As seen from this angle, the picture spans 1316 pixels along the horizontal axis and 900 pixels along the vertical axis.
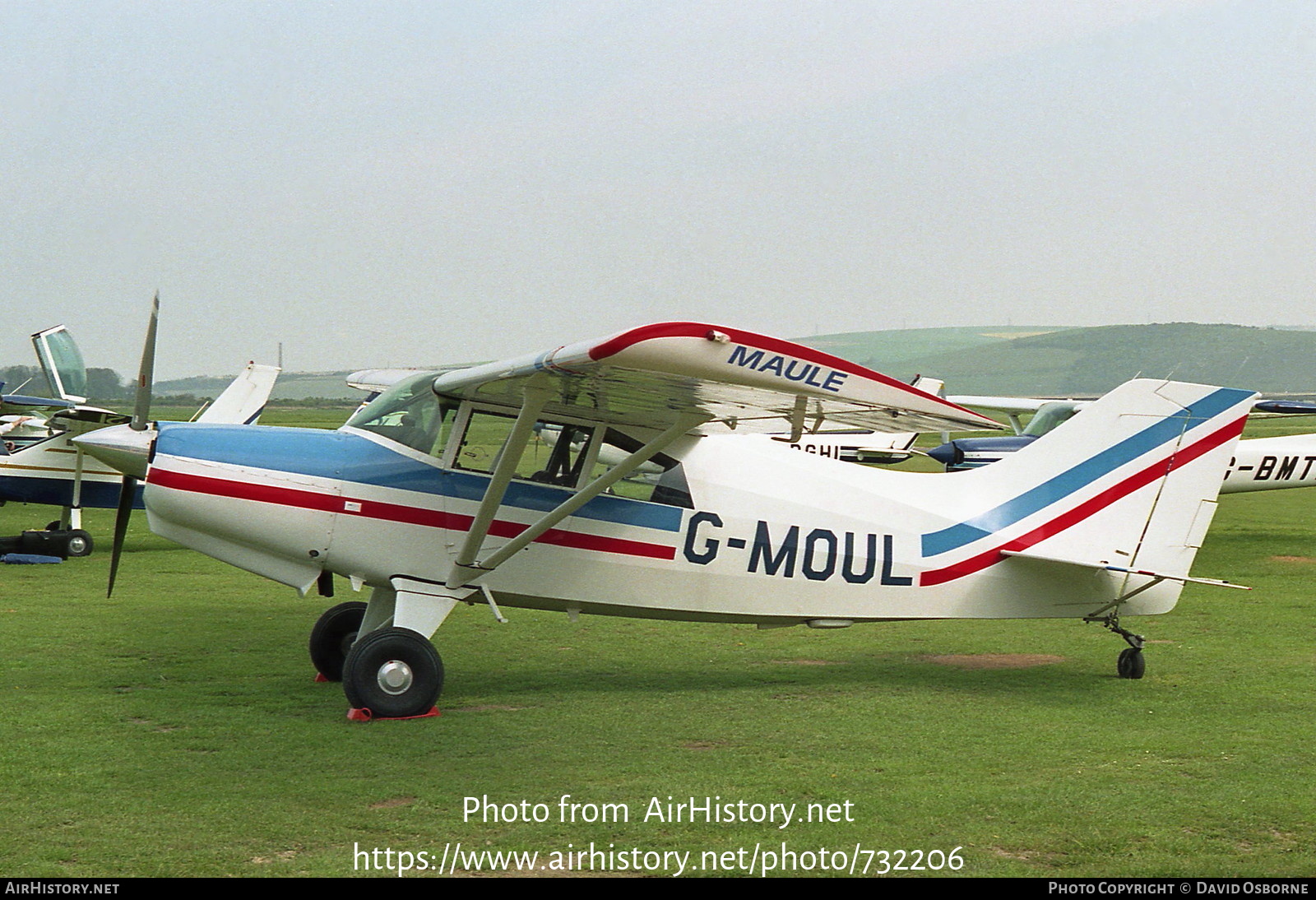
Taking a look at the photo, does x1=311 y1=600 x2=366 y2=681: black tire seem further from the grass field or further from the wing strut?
the wing strut

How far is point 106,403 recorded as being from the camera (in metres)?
43.4

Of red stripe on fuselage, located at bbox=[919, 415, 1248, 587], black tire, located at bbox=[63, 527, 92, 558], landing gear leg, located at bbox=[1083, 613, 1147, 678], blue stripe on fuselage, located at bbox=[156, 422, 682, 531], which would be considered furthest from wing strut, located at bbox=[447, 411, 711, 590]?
black tire, located at bbox=[63, 527, 92, 558]

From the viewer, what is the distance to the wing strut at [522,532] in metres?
7.78

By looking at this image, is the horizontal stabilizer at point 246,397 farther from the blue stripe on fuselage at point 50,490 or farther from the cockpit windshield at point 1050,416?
the cockpit windshield at point 1050,416

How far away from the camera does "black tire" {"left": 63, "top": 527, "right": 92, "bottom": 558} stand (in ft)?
58.3

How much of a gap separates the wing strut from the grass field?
0.97 meters

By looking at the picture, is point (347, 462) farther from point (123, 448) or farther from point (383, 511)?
point (123, 448)

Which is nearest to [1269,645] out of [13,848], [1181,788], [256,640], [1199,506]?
[1199,506]

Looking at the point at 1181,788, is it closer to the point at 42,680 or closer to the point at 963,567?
the point at 963,567

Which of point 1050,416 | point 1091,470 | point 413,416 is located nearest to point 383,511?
point 413,416

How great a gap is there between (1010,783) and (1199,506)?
12.7 ft

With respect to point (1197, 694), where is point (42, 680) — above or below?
below

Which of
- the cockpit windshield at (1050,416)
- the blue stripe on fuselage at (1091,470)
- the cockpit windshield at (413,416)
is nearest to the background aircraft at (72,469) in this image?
the cockpit windshield at (413,416)

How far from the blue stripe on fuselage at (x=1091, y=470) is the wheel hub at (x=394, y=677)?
161 inches
